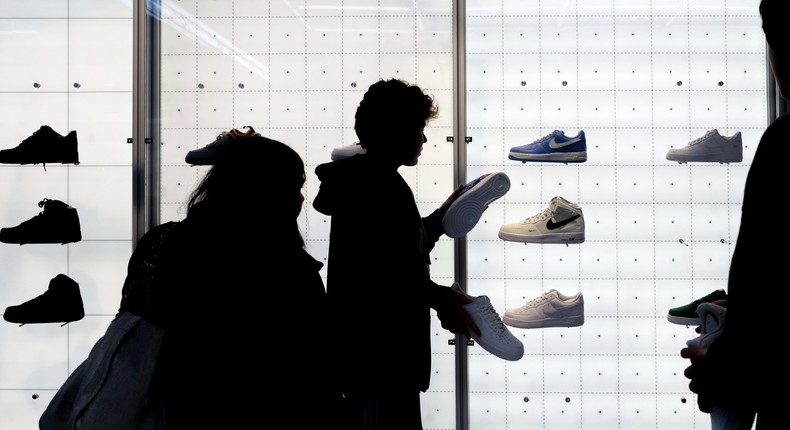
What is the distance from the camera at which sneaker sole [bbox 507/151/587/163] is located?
3389 millimetres

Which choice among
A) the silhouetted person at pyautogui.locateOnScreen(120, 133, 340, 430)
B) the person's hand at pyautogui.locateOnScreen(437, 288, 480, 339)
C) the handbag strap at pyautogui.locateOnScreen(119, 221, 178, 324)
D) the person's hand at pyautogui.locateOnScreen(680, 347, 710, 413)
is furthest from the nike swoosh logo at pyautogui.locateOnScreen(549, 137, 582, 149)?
the handbag strap at pyautogui.locateOnScreen(119, 221, 178, 324)

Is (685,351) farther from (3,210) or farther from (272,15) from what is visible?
(3,210)

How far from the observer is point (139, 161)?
12.1 feet

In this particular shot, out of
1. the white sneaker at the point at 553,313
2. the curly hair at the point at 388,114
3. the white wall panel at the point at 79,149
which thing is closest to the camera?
the curly hair at the point at 388,114

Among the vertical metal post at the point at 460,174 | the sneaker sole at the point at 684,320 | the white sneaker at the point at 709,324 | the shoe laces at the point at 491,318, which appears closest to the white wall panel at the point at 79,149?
the vertical metal post at the point at 460,174

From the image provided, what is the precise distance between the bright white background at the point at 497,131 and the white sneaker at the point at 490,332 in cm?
96

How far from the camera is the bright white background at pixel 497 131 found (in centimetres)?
367

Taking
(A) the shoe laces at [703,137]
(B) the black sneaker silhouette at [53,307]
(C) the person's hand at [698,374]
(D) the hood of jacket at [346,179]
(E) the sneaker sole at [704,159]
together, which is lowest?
(B) the black sneaker silhouette at [53,307]

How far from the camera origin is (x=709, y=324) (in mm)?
1536

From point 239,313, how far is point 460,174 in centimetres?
234

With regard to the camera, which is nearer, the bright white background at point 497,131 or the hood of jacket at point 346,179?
the hood of jacket at point 346,179

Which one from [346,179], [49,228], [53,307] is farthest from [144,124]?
[346,179]

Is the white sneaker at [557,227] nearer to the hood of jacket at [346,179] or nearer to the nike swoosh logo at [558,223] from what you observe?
the nike swoosh logo at [558,223]

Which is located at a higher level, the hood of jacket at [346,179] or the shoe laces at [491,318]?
the hood of jacket at [346,179]
